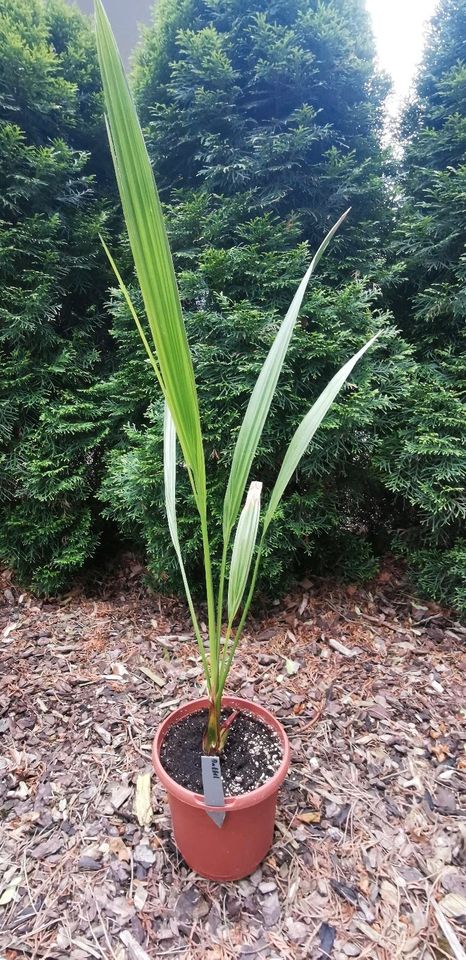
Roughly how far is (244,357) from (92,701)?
111cm

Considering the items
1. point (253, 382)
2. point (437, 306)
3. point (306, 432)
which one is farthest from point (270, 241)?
point (306, 432)

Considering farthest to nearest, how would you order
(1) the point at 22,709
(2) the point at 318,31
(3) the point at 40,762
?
1. (2) the point at 318,31
2. (1) the point at 22,709
3. (3) the point at 40,762

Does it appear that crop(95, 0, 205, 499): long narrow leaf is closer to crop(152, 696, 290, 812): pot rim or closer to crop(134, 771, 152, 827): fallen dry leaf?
crop(152, 696, 290, 812): pot rim

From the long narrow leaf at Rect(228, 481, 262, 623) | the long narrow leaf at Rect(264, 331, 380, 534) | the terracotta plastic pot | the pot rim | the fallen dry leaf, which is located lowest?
the fallen dry leaf

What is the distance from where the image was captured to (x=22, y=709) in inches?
50.1

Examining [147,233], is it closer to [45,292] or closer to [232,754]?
[232,754]

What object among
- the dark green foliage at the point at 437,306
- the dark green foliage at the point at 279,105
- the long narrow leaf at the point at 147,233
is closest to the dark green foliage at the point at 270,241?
the dark green foliage at the point at 279,105

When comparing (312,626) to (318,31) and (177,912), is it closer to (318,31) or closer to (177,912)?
(177,912)

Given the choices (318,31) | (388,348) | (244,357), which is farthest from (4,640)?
(318,31)

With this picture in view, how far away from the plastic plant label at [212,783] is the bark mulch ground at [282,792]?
26 cm

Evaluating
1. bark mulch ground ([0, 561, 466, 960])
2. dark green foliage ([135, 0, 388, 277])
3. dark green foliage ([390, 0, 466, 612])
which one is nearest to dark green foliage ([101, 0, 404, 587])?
dark green foliage ([135, 0, 388, 277])

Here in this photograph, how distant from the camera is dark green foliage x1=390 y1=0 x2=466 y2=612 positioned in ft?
4.88

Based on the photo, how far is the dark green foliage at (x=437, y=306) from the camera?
4.88ft

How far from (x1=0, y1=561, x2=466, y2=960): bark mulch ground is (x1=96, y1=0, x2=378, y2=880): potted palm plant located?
0.10 meters
